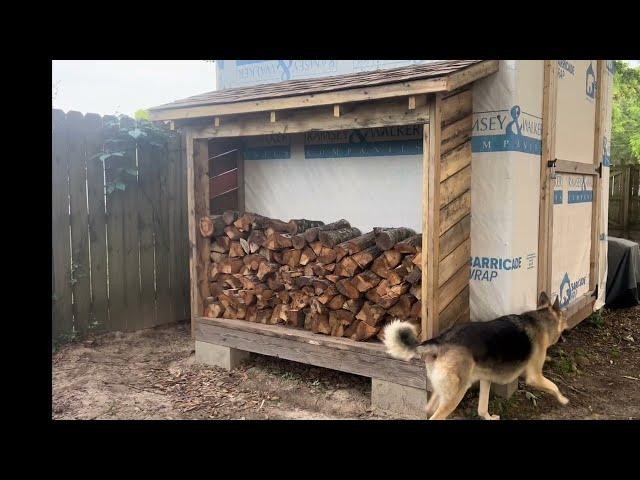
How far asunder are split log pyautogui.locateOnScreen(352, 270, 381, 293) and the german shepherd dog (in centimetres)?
71

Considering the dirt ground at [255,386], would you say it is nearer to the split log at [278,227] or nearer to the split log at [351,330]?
the split log at [351,330]

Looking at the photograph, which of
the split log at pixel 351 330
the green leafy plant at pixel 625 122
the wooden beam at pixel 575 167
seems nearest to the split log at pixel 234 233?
the split log at pixel 351 330

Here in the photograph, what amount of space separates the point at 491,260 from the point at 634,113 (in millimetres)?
16826

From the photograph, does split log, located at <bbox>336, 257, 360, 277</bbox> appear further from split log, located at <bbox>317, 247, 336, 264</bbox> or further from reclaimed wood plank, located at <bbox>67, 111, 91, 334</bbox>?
reclaimed wood plank, located at <bbox>67, 111, 91, 334</bbox>

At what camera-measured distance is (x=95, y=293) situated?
6152 mm

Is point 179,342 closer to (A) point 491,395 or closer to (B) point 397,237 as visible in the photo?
(B) point 397,237

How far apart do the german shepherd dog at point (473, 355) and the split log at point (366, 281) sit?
0.71m

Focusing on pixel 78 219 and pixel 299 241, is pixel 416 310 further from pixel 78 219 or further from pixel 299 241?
pixel 78 219

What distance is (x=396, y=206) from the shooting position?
209 inches

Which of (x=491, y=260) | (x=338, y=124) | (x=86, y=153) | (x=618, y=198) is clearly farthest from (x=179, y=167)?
(x=618, y=198)

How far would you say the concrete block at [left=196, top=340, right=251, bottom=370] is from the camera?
555 cm

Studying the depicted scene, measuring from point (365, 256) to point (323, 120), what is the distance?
1217 millimetres

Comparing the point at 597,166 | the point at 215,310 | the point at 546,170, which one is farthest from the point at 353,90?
the point at 597,166

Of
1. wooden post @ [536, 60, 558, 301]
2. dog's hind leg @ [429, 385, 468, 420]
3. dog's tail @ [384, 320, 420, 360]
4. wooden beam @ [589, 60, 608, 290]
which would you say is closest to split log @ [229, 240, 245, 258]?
dog's tail @ [384, 320, 420, 360]
